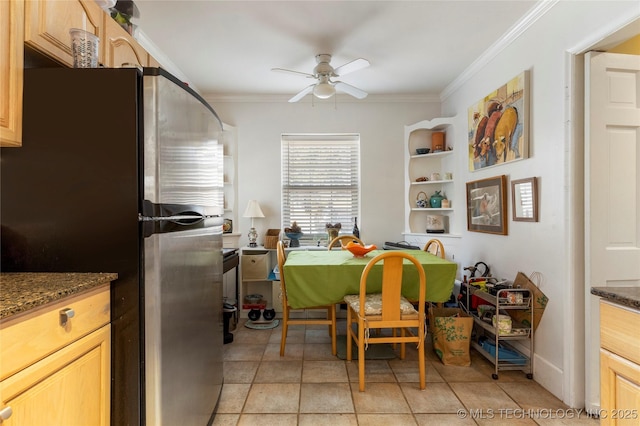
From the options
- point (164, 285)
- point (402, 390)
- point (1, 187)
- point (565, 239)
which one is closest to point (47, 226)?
point (1, 187)

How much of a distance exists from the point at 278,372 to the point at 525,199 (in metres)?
2.31

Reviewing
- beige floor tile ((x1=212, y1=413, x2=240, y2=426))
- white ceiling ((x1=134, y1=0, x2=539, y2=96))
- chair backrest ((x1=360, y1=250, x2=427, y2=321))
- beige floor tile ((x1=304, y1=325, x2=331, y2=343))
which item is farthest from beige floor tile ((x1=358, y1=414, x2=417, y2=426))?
white ceiling ((x1=134, y1=0, x2=539, y2=96))

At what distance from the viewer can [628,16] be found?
5.36ft

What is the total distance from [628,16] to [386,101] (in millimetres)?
2476

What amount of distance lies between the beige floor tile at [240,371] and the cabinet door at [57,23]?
7.08 feet

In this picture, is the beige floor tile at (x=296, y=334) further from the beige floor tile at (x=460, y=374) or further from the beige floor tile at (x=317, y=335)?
the beige floor tile at (x=460, y=374)

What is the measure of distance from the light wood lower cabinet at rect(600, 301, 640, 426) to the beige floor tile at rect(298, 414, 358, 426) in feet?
3.97

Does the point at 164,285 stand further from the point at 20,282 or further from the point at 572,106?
the point at 572,106

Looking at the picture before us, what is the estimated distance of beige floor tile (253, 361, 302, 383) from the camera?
2.30 metres

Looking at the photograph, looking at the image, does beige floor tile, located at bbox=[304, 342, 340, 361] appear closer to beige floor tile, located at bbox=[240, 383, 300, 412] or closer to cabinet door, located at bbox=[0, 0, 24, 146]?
beige floor tile, located at bbox=[240, 383, 300, 412]

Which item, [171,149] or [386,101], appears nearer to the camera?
[171,149]

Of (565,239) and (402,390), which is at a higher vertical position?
(565,239)

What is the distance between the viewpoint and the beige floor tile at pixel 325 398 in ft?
6.43

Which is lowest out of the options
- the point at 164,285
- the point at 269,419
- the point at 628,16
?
the point at 269,419
